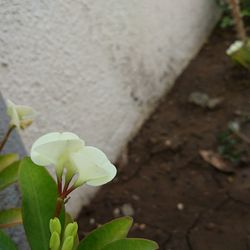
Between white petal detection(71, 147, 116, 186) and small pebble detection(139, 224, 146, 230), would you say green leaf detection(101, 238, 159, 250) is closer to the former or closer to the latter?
white petal detection(71, 147, 116, 186)

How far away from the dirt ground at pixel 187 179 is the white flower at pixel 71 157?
3.42 feet

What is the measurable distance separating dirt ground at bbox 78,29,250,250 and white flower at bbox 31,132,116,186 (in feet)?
3.42

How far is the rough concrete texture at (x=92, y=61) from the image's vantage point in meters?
1.96

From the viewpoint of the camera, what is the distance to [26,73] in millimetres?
1979

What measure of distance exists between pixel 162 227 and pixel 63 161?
116 cm

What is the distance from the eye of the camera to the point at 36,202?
130 centimetres

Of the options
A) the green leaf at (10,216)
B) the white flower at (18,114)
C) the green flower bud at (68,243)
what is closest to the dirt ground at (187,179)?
the green leaf at (10,216)

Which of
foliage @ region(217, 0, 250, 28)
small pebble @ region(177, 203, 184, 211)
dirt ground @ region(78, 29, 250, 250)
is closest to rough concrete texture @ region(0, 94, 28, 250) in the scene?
dirt ground @ region(78, 29, 250, 250)

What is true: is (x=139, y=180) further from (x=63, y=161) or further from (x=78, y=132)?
(x=63, y=161)

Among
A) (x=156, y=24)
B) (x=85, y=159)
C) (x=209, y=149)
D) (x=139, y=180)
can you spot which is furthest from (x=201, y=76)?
(x=85, y=159)

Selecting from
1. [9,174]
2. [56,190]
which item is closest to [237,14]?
[9,174]

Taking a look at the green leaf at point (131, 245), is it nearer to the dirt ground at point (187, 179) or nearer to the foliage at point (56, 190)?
the foliage at point (56, 190)

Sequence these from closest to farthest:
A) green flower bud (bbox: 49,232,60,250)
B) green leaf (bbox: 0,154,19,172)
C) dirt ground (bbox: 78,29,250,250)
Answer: green flower bud (bbox: 49,232,60,250), green leaf (bbox: 0,154,19,172), dirt ground (bbox: 78,29,250,250)

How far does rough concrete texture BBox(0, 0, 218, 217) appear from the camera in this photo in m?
1.96
